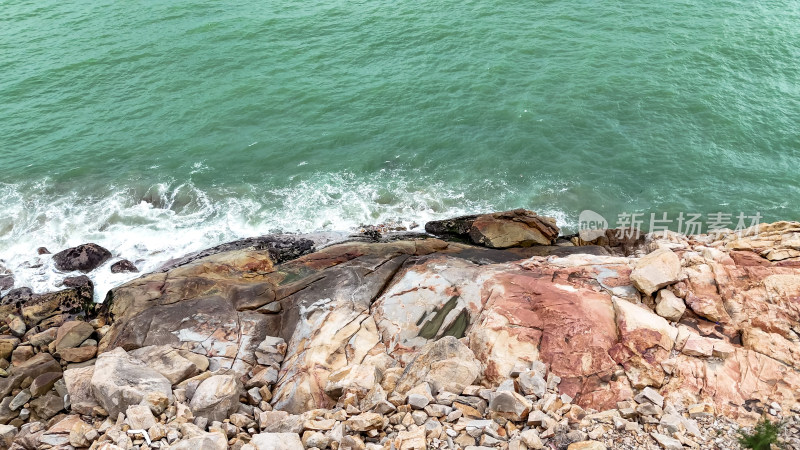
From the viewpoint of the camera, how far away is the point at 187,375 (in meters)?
17.8

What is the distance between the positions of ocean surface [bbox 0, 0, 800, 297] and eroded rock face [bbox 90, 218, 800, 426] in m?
8.71

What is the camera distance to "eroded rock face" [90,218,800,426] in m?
15.5

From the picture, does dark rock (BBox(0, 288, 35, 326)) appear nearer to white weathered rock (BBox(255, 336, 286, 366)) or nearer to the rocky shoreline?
the rocky shoreline

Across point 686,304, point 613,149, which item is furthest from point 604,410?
point 613,149

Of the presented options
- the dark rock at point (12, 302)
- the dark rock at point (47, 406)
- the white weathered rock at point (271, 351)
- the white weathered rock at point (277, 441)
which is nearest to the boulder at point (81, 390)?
the dark rock at point (47, 406)

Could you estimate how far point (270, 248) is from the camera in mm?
27828

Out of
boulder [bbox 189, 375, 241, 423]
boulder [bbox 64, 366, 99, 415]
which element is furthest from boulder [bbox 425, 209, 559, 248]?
boulder [bbox 64, 366, 99, 415]

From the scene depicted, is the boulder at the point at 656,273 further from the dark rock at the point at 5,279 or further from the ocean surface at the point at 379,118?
the dark rock at the point at 5,279

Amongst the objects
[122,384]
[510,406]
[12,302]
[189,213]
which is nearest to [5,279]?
[12,302]

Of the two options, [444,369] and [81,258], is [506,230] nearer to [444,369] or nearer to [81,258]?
[444,369]

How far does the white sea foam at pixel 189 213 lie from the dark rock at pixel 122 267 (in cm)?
51

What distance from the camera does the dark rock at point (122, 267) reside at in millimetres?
28625

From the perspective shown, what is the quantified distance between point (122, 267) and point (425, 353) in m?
20.3

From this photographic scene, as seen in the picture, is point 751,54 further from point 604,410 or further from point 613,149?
point 604,410
